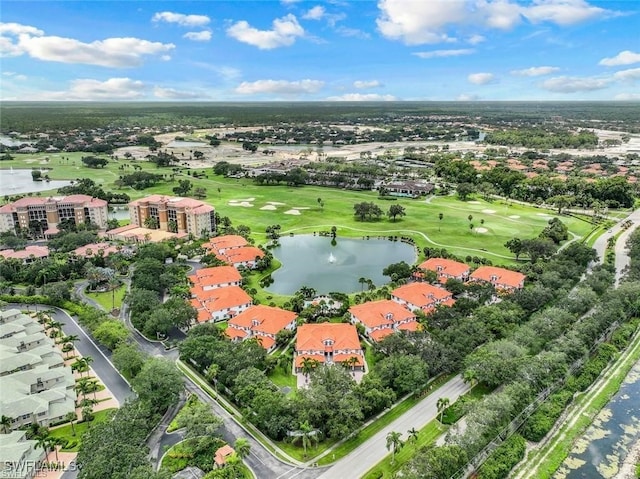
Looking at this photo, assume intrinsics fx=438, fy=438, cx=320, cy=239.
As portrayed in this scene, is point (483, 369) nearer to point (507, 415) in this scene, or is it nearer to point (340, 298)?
point (507, 415)

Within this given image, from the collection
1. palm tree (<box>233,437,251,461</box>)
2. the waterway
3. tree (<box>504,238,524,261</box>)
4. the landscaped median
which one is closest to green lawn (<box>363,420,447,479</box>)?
the landscaped median

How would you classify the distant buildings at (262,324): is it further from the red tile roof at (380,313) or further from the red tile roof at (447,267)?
the red tile roof at (447,267)

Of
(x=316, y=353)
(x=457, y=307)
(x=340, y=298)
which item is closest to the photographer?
(x=316, y=353)

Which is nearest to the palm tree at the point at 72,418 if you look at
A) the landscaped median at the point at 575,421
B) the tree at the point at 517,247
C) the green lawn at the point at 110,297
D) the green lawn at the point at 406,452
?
the green lawn at the point at 110,297

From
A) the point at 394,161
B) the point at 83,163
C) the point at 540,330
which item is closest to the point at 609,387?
the point at 540,330

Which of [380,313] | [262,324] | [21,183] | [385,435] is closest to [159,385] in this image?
[262,324]

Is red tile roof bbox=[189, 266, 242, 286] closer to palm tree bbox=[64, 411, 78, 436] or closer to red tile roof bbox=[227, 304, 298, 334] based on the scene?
red tile roof bbox=[227, 304, 298, 334]
